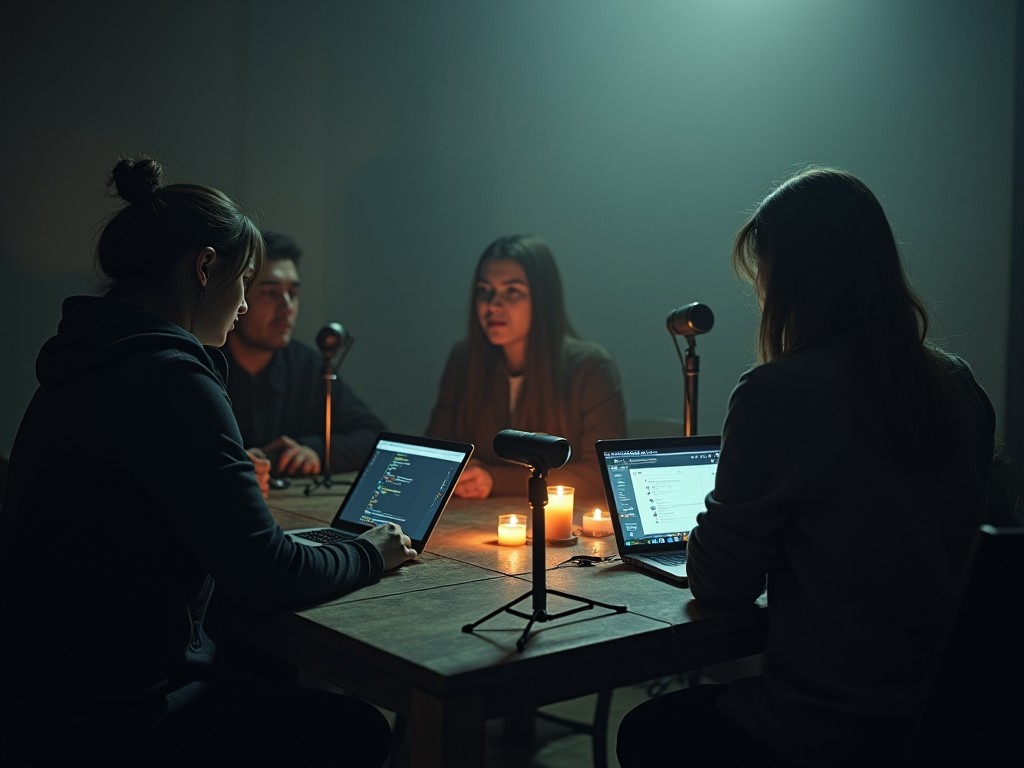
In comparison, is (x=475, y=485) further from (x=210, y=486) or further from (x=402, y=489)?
(x=210, y=486)

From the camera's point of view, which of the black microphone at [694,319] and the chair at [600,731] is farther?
the chair at [600,731]

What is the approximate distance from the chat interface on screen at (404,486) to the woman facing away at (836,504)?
0.65 meters

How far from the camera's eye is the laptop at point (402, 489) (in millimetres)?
2010

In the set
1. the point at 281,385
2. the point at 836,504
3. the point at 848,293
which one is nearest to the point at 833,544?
the point at 836,504

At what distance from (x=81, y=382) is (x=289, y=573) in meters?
0.41

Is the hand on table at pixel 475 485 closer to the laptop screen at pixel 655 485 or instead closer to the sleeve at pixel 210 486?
the laptop screen at pixel 655 485

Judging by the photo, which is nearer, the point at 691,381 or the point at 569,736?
the point at 691,381

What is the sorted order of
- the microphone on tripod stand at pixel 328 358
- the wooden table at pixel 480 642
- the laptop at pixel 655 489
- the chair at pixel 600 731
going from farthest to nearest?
the microphone on tripod stand at pixel 328 358, the chair at pixel 600 731, the laptop at pixel 655 489, the wooden table at pixel 480 642

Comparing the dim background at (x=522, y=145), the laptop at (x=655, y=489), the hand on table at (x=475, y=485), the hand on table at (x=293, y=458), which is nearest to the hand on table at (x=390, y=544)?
the laptop at (x=655, y=489)

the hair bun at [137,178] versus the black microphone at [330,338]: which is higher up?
the hair bun at [137,178]

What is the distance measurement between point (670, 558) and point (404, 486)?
1.96 ft

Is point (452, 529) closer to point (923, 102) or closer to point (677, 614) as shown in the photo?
point (677, 614)

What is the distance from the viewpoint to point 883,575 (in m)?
1.37

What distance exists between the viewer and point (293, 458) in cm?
303
